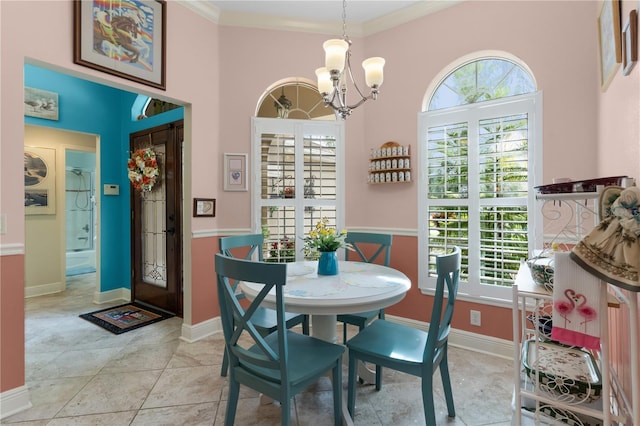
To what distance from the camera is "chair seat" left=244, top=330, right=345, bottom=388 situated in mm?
1461

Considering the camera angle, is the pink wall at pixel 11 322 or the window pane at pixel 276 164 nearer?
the pink wall at pixel 11 322

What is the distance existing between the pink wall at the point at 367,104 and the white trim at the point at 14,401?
0.04 meters

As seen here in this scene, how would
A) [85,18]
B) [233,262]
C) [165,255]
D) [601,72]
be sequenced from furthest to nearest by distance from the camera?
[165,255], [85,18], [601,72], [233,262]

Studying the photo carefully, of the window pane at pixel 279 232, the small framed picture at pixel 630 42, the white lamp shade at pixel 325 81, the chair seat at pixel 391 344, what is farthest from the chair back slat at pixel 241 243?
the small framed picture at pixel 630 42

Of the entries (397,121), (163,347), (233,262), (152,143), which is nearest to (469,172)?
(397,121)

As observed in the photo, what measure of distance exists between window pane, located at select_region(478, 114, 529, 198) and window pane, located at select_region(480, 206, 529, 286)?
0.16 metres

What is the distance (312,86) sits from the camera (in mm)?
3436

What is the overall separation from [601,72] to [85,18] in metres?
3.39

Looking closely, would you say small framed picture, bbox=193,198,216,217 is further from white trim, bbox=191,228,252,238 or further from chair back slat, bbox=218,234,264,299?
chair back slat, bbox=218,234,264,299

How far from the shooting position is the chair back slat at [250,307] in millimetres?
1342

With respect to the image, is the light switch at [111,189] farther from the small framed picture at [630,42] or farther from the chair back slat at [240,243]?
the small framed picture at [630,42]

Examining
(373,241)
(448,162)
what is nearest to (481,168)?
(448,162)

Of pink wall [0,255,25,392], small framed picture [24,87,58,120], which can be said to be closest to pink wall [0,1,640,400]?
pink wall [0,255,25,392]

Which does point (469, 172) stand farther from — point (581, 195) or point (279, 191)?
point (279, 191)
